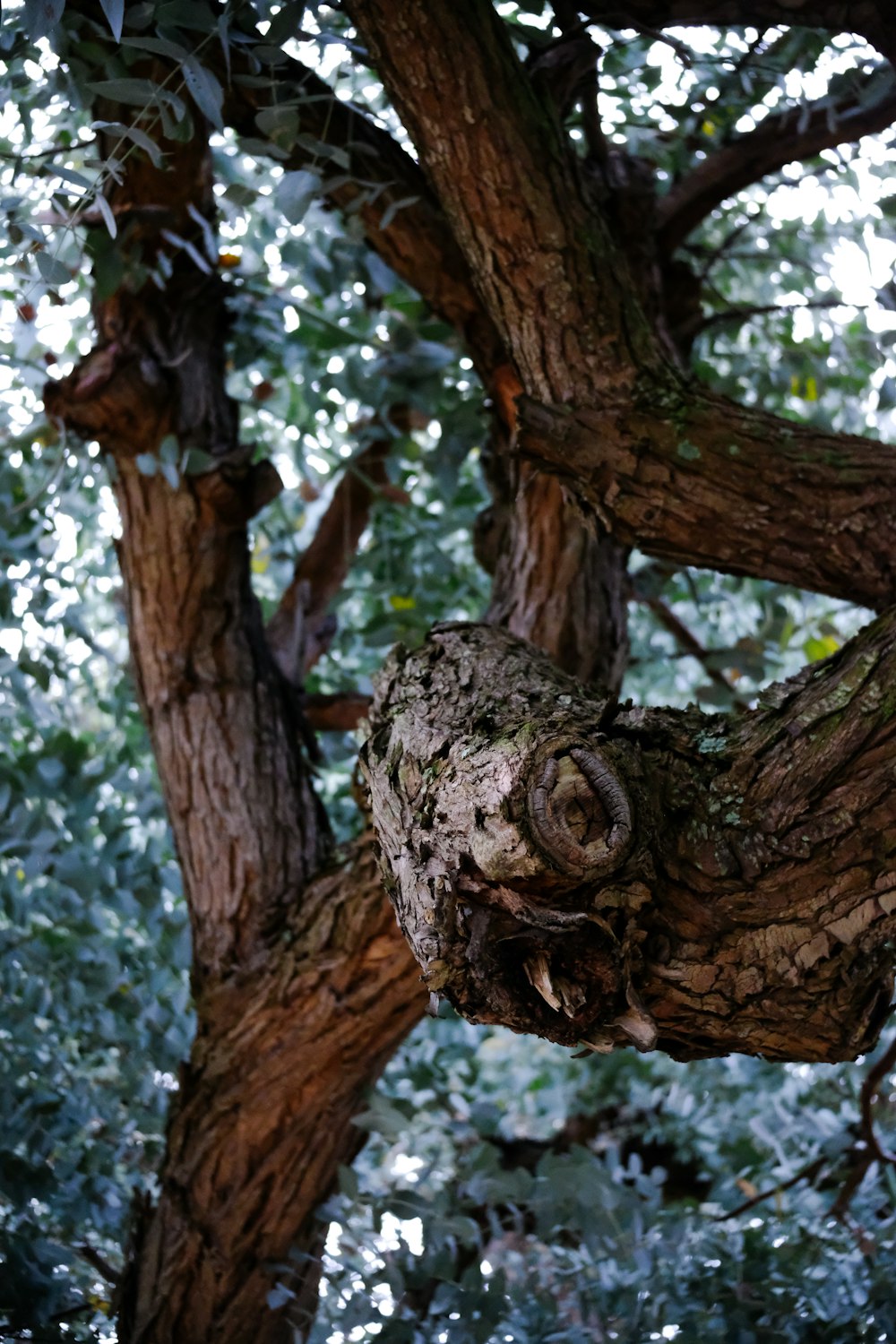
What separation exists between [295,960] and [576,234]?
1.01 metres

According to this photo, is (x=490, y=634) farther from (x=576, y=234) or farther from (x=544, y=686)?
(x=576, y=234)

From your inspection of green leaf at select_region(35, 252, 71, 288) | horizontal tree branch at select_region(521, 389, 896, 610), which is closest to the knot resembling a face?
horizontal tree branch at select_region(521, 389, 896, 610)

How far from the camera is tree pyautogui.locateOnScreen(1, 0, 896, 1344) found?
970 millimetres

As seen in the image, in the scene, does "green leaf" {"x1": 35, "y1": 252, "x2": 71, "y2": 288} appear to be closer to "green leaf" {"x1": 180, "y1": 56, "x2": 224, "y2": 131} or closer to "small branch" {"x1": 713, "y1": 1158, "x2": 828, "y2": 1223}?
"green leaf" {"x1": 180, "y1": 56, "x2": 224, "y2": 131}

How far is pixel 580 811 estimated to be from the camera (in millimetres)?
911

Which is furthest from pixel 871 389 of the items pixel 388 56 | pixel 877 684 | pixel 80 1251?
pixel 80 1251

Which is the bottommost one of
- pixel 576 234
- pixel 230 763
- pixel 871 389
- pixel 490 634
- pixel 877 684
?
pixel 877 684

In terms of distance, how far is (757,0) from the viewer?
144cm

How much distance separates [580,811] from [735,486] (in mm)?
607

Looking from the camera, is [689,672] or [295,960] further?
[689,672]

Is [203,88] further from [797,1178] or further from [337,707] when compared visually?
[797,1178]

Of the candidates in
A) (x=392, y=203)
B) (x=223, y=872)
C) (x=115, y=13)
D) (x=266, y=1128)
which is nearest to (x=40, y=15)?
(x=115, y=13)

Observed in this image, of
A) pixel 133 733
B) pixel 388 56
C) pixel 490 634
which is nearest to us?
pixel 490 634

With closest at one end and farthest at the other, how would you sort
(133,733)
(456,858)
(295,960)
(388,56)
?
(456,858), (388,56), (295,960), (133,733)
